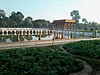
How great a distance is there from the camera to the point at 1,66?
1203 centimetres

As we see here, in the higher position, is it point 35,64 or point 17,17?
point 17,17

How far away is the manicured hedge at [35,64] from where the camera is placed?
11.5 metres

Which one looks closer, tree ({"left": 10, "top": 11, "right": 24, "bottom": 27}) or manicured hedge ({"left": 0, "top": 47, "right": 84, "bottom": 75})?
manicured hedge ({"left": 0, "top": 47, "right": 84, "bottom": 75})

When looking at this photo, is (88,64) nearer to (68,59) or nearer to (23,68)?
(68,59)

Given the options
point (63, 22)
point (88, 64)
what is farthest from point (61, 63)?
point (63, 22)

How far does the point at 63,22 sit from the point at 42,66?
159 ft

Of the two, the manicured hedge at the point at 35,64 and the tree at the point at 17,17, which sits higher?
the tree at the point at 17,17

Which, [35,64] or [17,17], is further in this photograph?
[17,17]

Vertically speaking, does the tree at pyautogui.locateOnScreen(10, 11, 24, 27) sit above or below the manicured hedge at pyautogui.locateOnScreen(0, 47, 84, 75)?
above

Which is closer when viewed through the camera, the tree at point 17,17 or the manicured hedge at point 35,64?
the manicured hedge at point 35,64

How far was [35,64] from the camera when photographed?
1233cm

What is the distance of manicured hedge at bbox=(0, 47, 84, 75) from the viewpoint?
37.8 ft

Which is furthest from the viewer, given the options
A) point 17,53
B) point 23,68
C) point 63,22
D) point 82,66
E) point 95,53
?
point 63,22

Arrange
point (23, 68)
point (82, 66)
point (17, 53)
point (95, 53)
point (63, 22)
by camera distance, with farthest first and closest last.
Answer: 1. point (63, 22)
2. point (95, 53)
3. point (17, 53)
4. point (82, 66)
5. point (23, 68)
